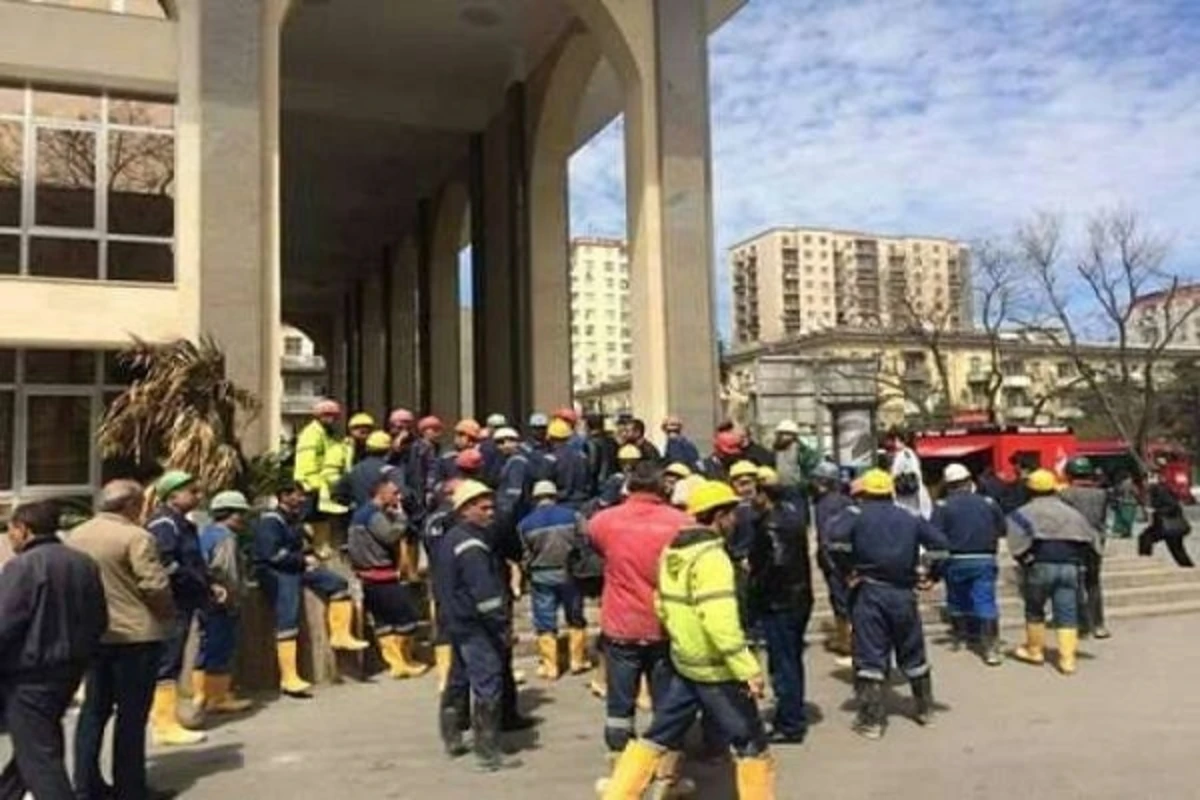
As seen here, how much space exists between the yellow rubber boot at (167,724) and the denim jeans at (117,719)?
5.19 ft

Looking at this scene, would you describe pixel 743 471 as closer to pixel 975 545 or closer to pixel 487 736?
pixel 487 736

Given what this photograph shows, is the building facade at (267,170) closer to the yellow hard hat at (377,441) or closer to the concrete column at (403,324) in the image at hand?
the yellow hard hat at (377,441)

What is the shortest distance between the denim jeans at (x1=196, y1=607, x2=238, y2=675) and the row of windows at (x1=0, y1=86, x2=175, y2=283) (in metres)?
8.81

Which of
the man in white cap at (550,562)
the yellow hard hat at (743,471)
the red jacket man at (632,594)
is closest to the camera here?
the red jacket man at (632,594)

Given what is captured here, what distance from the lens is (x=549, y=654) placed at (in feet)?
32.9

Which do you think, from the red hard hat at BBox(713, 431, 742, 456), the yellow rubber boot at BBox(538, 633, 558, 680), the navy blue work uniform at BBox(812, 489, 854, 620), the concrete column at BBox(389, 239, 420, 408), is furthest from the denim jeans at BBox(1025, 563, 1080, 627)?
the concrete column at BBox(389, 239, 420, 408)

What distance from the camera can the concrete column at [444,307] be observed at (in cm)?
3130

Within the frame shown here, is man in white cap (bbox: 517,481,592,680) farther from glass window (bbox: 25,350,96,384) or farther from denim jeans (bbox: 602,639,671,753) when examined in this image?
glass window (bbox: 25,350,96,384)

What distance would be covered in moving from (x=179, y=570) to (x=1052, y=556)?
23.3 feet

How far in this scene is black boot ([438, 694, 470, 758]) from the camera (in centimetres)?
757

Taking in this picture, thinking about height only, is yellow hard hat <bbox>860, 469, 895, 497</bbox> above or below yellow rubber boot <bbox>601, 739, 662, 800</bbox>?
above

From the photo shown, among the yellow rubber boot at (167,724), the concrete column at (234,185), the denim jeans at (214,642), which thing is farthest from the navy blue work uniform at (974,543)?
the concrete column at (234,185)

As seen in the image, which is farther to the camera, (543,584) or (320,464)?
(320,464)

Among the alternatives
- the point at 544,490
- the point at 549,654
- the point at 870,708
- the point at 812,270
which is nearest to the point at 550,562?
the point at 544,490
